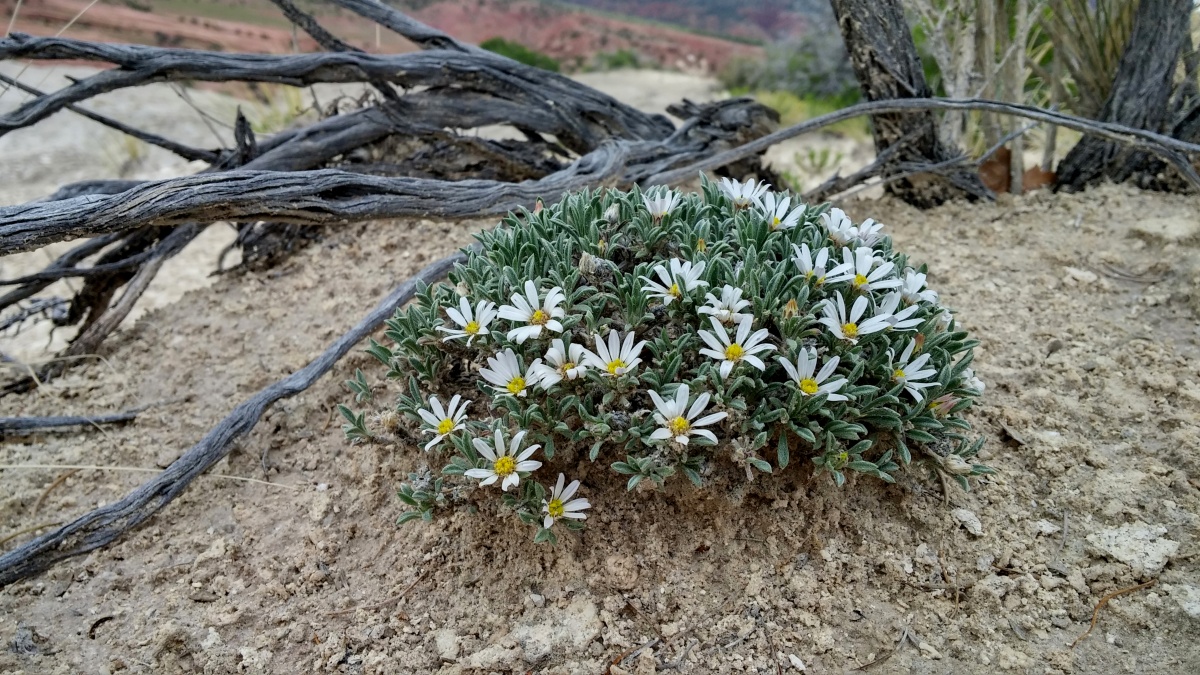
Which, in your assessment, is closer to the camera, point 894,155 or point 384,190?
point 384,190

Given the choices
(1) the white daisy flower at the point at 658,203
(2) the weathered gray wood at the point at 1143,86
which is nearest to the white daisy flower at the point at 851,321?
(1) the white daisy flower at the point at 658,203


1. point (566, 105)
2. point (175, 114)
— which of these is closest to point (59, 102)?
point (566, 105)

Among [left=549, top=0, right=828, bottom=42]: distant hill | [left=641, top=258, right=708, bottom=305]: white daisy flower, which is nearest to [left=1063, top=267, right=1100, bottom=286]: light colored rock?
[left=641, top=258, right=708, bottom=305]: white daisy flower

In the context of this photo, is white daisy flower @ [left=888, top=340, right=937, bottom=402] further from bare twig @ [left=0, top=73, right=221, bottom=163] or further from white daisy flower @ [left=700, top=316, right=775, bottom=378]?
bare twig @ [left=0, top=73, right=221, bottom=163]

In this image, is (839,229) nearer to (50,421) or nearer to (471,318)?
(471,318)

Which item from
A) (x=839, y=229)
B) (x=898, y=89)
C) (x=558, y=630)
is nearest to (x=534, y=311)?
(x=558, y=630)

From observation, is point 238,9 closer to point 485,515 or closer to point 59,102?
point 59,102
